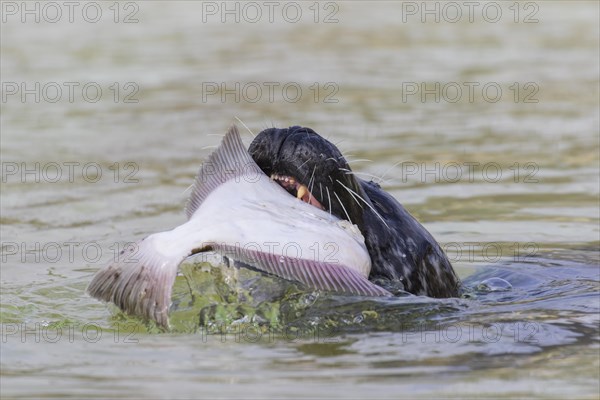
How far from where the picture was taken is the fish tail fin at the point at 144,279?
444cm

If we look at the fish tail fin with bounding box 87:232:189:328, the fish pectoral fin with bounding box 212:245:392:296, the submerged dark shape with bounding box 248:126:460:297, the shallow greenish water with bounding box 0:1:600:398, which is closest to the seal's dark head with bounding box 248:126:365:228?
the submerged dark shape with bounding box 248:126:460:297

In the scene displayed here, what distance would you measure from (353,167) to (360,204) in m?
4.05

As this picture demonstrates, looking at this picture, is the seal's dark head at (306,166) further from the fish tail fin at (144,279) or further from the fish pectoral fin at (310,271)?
the fish tail fin at (144,279)

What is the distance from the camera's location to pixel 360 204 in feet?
17.0

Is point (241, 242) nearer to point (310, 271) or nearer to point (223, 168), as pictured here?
point (310, 271)

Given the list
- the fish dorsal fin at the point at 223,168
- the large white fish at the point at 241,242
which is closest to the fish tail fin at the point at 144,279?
the large white fish at the point at 241,242

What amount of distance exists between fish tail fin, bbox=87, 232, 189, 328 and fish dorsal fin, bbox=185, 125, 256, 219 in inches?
15.7

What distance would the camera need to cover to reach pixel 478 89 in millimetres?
11930

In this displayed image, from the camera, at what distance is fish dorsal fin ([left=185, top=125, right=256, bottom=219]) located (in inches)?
192

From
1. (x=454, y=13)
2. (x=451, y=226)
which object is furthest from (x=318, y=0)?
(x=451, y=226)

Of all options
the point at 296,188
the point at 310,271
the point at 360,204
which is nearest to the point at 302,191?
the point at 296,188

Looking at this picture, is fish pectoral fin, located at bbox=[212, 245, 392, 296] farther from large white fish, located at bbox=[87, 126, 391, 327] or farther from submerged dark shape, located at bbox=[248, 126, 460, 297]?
submerged dark shape, located at bbox=[248, 126, 460, 297]

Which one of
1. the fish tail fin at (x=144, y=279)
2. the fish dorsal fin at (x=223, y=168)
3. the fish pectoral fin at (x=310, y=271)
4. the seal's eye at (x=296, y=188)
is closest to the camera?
the fish tail fin at (x=144, y=279)

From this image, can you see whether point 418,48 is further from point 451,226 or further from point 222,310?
point 222,310
